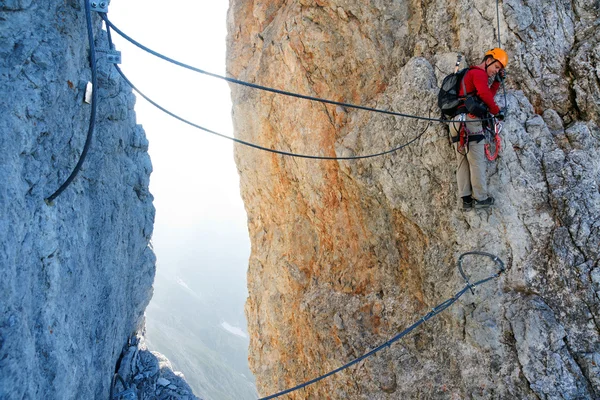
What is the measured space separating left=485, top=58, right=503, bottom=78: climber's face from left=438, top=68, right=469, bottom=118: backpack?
0.33m

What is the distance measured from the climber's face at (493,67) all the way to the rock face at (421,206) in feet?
1.68

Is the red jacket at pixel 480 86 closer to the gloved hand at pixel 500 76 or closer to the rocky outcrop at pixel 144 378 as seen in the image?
the gloved hand at pixel 500 76

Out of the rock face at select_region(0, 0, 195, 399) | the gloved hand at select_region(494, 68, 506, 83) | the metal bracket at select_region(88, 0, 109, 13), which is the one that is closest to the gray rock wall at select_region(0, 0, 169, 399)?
the rock face at select_region(0, 0, 195, 399)

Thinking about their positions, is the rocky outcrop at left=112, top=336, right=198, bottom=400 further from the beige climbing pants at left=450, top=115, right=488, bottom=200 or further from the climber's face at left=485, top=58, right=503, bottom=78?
the climber's face at left=485, top=58, right=503, bottom=78

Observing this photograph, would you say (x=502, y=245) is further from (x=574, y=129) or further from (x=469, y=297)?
(x=574, y=129)

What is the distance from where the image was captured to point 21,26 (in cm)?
333

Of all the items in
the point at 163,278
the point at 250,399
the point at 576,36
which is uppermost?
the point at 163,278

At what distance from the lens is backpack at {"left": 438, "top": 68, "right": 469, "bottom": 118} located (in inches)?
238

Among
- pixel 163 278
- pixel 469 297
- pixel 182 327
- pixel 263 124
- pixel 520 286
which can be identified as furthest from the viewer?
pixel 163 278

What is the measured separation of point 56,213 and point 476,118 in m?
5.64

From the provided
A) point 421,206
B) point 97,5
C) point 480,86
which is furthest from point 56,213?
point 480,86

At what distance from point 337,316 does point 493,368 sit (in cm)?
318

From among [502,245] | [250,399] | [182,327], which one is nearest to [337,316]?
[502,245]

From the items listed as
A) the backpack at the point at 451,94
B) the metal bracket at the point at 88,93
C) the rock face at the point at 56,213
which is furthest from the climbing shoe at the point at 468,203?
the metal bracket at the point at 88,93
